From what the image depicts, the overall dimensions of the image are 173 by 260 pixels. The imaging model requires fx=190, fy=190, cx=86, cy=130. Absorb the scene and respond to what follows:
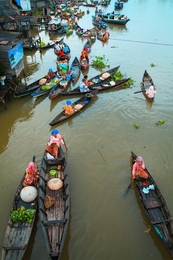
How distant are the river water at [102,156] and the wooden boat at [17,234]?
656 mm

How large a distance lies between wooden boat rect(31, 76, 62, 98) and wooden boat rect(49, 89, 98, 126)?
8.43 feet

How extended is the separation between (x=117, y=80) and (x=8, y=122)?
9.40m

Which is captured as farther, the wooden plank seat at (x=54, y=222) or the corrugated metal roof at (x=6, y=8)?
the corrugated metal roof at (x=6, y=8)

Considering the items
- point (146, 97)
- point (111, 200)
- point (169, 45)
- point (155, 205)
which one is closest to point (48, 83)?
point (146, 97)

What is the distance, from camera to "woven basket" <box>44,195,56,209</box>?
6.76 meters

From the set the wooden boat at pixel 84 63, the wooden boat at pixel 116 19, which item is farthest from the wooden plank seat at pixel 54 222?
the wooden boat at pixel 116 19

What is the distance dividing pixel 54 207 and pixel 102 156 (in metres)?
3.84

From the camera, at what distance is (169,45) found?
24984 mm

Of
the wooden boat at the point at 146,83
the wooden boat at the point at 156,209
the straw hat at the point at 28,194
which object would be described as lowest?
the wooden boat at the point at 156,209

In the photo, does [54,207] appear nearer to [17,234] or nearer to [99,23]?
[17,234]

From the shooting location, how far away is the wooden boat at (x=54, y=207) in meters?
5.69

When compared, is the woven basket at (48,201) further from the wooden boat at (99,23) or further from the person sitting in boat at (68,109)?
the wooden boat at (99,23)

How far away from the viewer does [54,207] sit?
22.7ft

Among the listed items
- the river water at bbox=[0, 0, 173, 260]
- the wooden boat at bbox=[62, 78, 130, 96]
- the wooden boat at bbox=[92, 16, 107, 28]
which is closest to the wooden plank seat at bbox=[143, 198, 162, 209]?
the river water at bbox=[0, 0, 173, 260]
